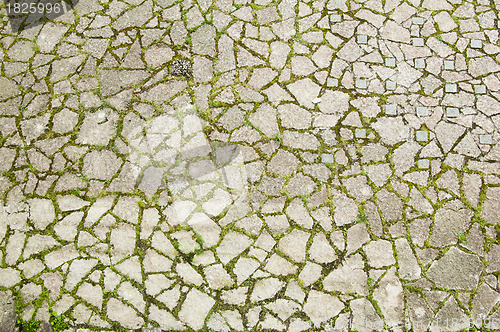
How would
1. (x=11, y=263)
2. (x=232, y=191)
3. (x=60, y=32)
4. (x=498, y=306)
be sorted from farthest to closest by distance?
(x=60, y=32) → (x=232, y=191) → (x=11, y=263) → (x=498, y=306)

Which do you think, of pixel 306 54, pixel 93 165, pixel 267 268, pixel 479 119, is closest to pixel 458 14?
pixel 479 119

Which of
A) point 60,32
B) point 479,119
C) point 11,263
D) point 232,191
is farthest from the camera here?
point 60,32

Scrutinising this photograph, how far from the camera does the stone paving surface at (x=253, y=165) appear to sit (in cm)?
505

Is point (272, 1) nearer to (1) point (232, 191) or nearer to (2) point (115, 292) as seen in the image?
(1) point (232, 191)

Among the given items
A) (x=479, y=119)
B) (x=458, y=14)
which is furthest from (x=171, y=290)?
(x=458, y=14)

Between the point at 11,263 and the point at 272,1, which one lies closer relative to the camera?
the point at 11,263

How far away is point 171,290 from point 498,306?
3.64 m

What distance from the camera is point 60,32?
721cm

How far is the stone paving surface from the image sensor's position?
5047 mm

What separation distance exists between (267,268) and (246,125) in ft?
6.60

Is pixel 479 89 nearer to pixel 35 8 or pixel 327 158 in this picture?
pixel 327 158

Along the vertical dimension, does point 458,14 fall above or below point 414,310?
above

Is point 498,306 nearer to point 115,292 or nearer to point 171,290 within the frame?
point 171,290

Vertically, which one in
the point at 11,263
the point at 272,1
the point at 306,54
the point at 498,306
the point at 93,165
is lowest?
the point at 498,306
